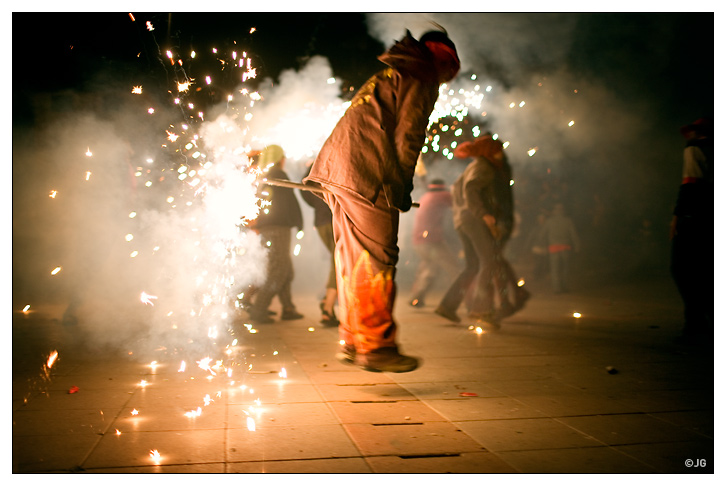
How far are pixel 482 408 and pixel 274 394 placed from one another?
1.13 meters

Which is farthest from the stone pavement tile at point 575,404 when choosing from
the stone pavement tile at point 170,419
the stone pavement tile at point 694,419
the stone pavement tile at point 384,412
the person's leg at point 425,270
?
the person's leg at point 425,270

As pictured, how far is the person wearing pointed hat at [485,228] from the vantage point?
20.6 ft

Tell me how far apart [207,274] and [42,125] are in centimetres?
456

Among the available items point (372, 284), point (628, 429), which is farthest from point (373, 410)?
point (628, 429)

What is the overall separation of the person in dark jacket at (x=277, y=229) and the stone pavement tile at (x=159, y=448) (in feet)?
13.6

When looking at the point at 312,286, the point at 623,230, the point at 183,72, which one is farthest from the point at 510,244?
the point at 183,72

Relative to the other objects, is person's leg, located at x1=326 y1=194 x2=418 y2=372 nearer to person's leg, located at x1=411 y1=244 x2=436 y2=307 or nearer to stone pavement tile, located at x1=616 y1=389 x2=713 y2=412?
stone pavement tile, located at x1=616 y1=389 x2=713 y2=412

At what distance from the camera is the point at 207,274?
7.59 metres

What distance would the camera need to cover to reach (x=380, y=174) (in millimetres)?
3480

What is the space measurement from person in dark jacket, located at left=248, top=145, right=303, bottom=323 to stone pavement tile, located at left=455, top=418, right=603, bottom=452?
4248 millimetres

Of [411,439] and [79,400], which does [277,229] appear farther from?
[411,439]

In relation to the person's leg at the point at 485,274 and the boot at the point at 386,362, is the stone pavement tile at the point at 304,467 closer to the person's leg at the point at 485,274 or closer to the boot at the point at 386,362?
the boot at the point at 386,362

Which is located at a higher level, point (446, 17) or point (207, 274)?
point (446, 17)

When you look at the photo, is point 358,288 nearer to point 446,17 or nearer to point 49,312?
point 49,312
